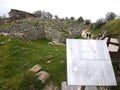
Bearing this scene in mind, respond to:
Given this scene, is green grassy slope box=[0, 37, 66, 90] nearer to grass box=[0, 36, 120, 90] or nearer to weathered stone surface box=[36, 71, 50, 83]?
grass box=[0, 36, 120, 90]

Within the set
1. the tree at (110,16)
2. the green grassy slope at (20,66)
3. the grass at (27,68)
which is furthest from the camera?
the tree at (110,16)

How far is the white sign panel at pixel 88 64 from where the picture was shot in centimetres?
671

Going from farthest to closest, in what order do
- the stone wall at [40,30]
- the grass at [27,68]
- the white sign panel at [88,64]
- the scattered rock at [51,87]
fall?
the stone wall at [40,30] → the grass at [27,68] → the scattered rock at [51,87] → the white sign panel at [88,64]

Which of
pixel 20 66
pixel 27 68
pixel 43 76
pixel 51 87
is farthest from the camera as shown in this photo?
pixel 20 66

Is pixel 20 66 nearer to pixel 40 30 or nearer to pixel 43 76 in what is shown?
pixel 43 76

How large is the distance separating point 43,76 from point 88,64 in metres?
2.97

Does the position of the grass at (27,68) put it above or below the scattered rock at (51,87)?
above

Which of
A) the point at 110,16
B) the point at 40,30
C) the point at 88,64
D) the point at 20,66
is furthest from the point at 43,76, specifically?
the point at 110,16

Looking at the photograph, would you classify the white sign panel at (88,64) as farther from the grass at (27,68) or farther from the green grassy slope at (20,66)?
the green grassy slope at (20,66)

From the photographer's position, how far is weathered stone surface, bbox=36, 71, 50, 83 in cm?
939

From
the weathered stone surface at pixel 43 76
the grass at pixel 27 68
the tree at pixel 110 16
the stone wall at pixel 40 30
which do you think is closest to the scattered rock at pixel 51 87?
the grass at pixel 27 68

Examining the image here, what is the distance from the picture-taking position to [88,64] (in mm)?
7035

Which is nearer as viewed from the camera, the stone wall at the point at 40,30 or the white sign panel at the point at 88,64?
the white sign panel at the point at 88,64

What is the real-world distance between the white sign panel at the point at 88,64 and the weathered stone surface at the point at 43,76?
2.33 m
